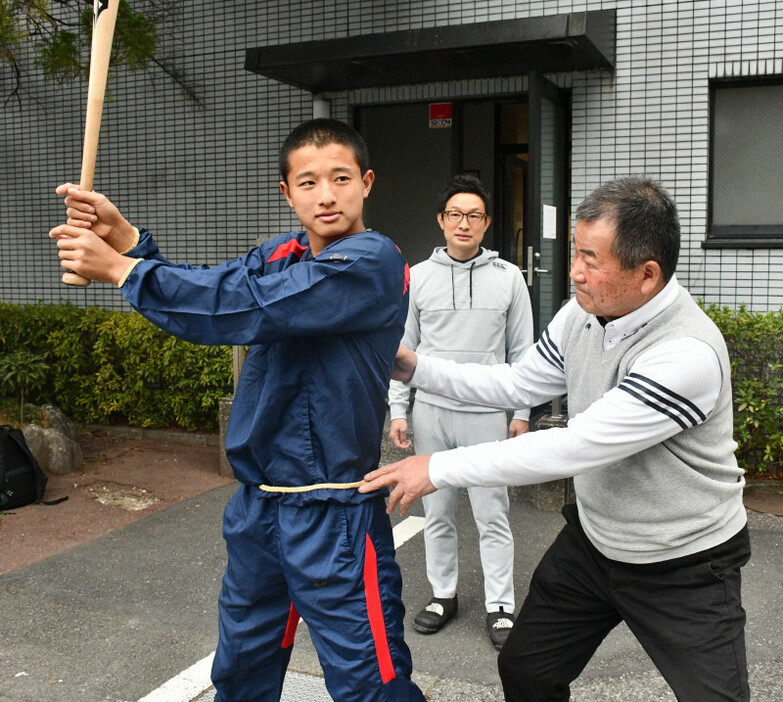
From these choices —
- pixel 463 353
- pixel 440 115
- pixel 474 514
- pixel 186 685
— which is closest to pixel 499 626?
pixel 474 514

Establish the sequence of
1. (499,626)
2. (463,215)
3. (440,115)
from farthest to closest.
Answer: (440,115) → (463,215) → (499,626)

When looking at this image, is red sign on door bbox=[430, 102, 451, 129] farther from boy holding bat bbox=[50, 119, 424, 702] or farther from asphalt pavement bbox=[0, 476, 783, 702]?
boy holding bat bbox=[50, 119, 424, 702]

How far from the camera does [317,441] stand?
251 cm

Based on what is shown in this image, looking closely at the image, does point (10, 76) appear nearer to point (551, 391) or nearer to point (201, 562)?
point (201, 562)

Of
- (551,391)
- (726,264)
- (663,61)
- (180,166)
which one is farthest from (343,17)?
(551,391)

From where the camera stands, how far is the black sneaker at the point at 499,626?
4.02 metres

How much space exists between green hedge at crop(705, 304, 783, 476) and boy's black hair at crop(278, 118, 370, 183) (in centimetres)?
435

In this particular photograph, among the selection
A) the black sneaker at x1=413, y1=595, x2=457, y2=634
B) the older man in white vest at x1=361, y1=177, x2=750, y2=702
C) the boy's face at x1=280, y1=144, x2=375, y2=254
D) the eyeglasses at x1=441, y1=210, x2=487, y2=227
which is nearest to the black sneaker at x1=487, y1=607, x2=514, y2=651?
the black sneaker at x1=413, y1=595, x2=457, y2=634

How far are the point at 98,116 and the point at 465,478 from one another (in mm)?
1352

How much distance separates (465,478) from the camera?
243 centimetres

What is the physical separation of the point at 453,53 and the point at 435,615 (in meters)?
4.58

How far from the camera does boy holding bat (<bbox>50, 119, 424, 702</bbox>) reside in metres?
2.31

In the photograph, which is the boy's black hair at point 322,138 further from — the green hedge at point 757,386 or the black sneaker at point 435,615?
the green hedge at point 757,386

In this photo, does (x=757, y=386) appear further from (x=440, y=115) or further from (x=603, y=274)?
(x=440, y=115)
